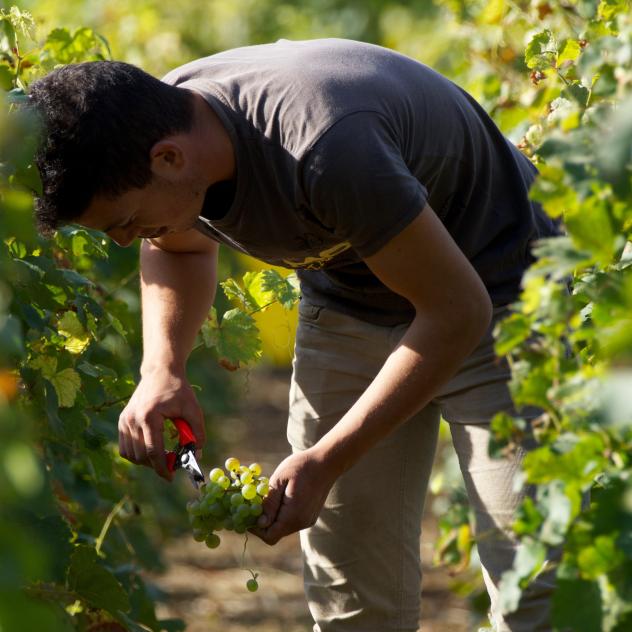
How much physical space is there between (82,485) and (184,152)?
95 cm

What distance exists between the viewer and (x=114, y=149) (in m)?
1.75

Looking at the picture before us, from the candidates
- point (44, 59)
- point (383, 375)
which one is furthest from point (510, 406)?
point (44, 59)

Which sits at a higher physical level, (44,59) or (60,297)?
(44,59)


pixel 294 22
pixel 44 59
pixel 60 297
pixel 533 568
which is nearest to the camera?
pixel 533 568

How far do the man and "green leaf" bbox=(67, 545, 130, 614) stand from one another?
0.64 feet

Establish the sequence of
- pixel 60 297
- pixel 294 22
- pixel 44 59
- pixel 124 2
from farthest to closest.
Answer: pixel 294 22, pixel 124 2, pixel 44 59, pixel 60 297

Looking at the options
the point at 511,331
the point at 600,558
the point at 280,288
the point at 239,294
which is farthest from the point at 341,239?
the point at 600,558

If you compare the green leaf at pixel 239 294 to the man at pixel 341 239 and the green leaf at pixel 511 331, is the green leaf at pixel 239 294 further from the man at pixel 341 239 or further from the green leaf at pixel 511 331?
the green leaf at pixel 511 331

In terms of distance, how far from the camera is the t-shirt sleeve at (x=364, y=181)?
1.65 metres

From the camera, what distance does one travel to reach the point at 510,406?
2061 millimetres

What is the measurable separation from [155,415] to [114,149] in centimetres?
52

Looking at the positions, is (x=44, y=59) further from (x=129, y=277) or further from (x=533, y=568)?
(x=533, y=568)

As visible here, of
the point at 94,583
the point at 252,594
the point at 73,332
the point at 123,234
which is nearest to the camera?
the point at 123,234

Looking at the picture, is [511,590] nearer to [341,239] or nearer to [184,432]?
[341,239]
